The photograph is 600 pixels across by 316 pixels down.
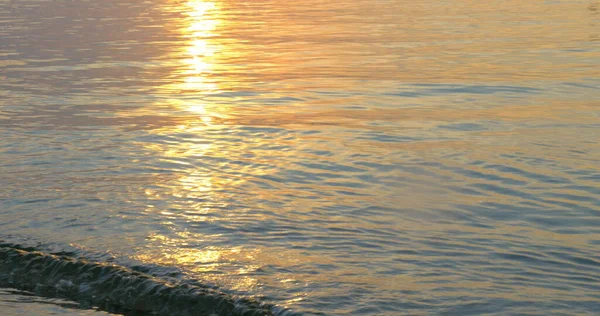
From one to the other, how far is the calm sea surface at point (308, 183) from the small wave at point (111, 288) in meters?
0.02

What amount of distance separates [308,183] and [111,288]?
10.4 ft

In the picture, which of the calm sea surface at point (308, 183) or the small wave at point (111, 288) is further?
the calm sea surface at point (308, 183)

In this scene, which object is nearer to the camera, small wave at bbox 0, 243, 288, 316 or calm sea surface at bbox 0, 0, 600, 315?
small wave at bbox 0, 243, 288, 316

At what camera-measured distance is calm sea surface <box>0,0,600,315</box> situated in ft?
20.0

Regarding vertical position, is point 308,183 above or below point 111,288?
below

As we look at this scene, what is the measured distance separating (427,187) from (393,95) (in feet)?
18.5

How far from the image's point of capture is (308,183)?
8.99m

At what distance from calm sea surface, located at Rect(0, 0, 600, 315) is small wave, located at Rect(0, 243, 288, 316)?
17 millimetres

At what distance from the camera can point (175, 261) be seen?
664cm

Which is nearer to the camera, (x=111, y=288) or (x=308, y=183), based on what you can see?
(x=111, y=288)

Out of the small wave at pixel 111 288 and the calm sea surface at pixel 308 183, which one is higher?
the small wave at pixel 111 288

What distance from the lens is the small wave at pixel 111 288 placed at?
5824mm

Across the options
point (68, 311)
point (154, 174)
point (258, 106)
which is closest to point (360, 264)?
point (68, 311)

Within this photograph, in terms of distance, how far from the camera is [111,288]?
620 cm
